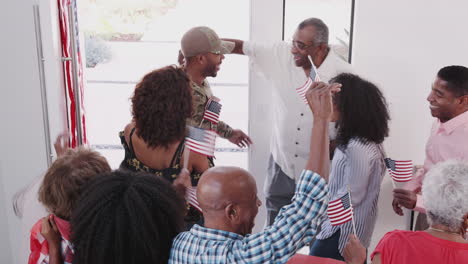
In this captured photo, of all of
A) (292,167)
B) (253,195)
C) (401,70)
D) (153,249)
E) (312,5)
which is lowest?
(292,167)

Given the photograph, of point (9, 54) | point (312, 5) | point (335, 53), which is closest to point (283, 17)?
point (312, 5)

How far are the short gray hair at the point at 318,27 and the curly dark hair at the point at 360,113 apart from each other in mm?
668

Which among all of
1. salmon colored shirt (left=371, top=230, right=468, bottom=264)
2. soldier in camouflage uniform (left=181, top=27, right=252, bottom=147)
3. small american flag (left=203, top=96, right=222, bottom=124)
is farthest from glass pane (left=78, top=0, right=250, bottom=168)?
salmon colored shirt (left=371, top=230, right=468, bottom=264)

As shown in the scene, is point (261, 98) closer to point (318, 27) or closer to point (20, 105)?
point (318, 27)

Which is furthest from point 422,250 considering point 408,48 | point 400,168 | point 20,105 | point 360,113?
point 20,105

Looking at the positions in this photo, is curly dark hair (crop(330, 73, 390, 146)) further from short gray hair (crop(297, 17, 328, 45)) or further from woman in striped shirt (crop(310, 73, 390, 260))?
short gray hair (crop(297, 17, 328, 45))

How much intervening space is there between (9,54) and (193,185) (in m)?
1.35

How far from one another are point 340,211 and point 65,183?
1127 millimetres

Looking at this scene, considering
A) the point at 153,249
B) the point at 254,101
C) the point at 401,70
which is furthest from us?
the point at 254,101

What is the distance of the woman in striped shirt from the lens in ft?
6.32

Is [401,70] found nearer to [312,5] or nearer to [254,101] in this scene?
[312,5]

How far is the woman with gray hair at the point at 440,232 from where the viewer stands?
4.25 ft

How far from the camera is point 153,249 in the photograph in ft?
3.83

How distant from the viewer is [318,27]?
8.72 ft
